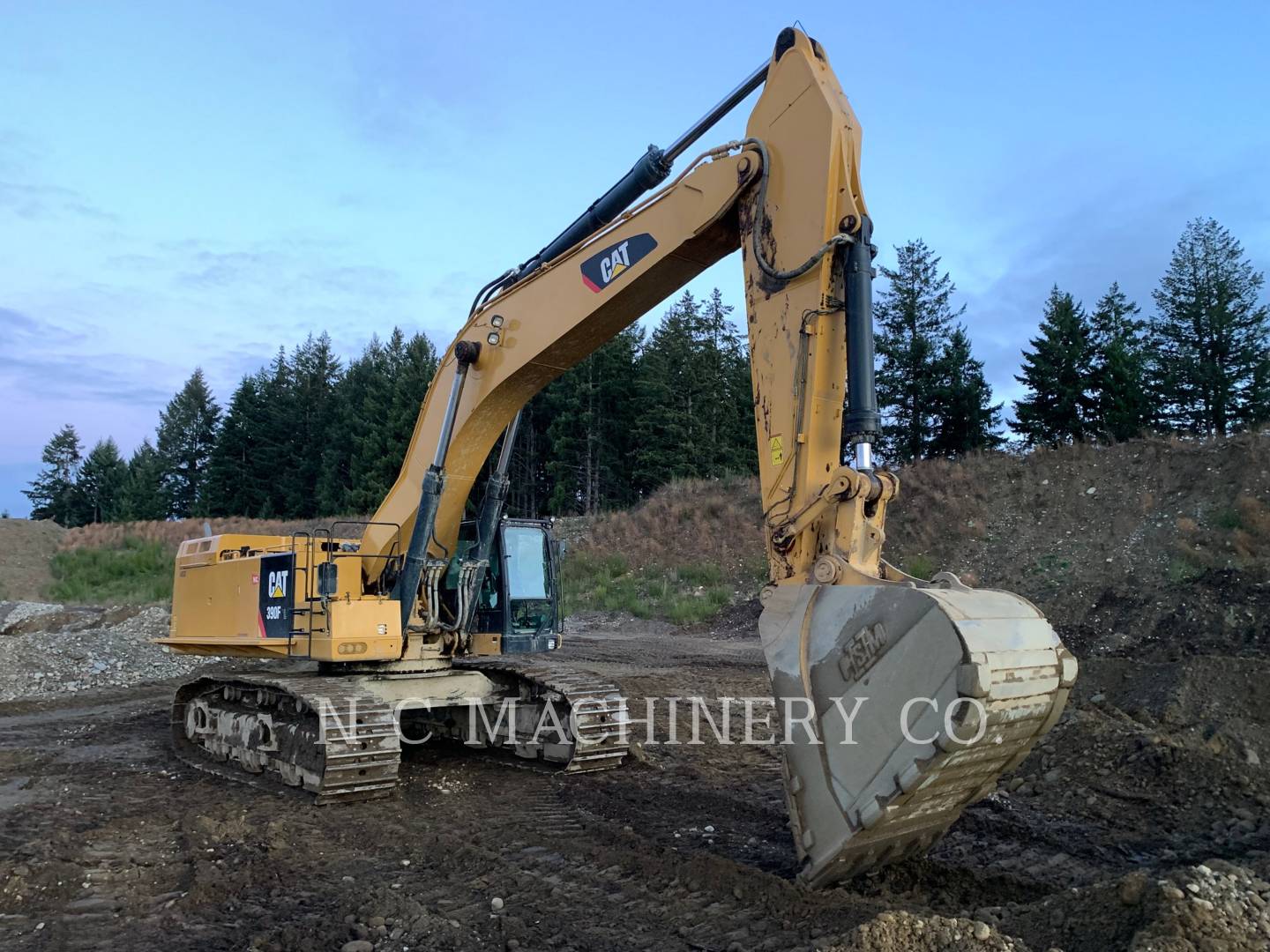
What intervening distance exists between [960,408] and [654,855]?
30264 millimetres

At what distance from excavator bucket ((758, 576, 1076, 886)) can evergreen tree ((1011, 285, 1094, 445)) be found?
28.0 m

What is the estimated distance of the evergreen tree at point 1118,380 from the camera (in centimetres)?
2911

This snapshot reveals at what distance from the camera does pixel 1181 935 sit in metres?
3.67

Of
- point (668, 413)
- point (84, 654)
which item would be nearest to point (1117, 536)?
point (84, 654)

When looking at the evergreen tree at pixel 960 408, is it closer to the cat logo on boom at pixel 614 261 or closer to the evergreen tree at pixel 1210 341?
the evergreen tree at pixel 1210 341

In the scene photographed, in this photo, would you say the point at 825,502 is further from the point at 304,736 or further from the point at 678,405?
the point at 678,405

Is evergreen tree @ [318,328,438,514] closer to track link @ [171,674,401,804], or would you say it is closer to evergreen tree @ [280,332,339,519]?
evergreen tree @ [280,332,339,519]

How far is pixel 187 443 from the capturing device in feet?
214

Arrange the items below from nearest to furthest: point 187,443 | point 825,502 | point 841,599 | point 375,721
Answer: point 841,599, point 825,502, point 375,721, point 187,443

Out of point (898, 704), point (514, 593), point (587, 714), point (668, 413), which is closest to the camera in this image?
point (898, 704)

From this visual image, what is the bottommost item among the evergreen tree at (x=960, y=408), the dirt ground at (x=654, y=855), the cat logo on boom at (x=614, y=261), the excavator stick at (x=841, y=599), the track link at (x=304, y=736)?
the dirt ground at (x=654, y=855)

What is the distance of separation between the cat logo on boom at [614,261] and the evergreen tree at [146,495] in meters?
60.4

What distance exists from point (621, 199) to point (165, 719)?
9.07 metres

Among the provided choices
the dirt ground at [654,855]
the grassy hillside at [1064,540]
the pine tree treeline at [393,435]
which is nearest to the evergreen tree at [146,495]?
the pine tree treeline at [393,435]
